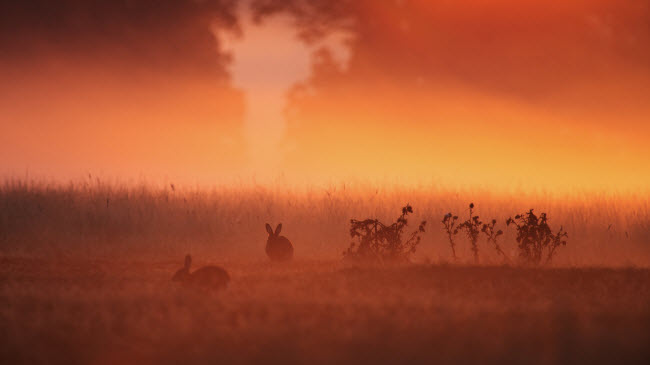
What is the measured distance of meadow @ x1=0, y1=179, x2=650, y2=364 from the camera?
5465 millimetres

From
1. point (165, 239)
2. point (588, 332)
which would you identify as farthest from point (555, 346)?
point (165, 239)

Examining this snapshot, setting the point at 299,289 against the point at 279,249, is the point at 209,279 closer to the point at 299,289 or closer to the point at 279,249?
the point at 299,289

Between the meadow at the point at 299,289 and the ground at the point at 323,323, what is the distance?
20 mm

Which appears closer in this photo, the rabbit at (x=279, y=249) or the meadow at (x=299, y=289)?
the meadow at (x=299, y=289)

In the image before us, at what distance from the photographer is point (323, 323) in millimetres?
6160

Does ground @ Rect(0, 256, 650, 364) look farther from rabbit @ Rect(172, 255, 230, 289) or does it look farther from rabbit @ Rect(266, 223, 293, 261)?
rabbit @ Rect(266, 223, 293, 261)

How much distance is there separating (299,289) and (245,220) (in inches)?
365

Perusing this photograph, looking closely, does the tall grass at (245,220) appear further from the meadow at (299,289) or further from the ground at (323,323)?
the ground at (323,323)

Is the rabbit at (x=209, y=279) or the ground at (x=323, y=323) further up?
the rabbit at (x=209, y=279)

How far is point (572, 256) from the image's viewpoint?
15094 mm

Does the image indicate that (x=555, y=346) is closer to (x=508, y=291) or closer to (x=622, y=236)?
(x=508, y=291)

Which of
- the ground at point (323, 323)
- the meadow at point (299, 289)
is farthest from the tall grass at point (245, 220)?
the ground at point (323, 323)

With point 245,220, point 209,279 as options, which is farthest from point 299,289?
point 245,220

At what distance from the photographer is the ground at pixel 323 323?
5.32 metres
